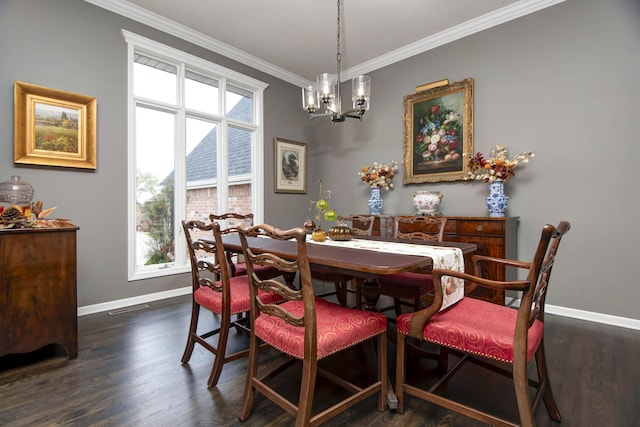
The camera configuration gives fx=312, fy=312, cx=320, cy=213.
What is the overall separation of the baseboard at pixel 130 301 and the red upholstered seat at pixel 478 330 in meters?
2.95

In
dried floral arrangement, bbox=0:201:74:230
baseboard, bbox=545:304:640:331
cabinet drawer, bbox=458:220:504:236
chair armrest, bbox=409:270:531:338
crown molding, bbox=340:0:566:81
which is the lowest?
baseboard, bbox=545:304:640:331

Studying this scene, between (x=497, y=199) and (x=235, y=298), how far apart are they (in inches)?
107

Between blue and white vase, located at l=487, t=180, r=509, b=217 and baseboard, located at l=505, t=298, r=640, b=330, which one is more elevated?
blue and white vase, located at l=487, t=180, r=509, b=217

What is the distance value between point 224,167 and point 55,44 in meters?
1.97

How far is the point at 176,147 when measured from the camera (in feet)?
12.3

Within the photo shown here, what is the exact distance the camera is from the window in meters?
3.44

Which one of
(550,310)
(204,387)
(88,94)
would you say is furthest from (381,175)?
(88,94)

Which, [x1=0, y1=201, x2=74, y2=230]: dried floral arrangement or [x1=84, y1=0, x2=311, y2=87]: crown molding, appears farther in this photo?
[x1=84, y1=0, x2=311, y2=87]: crown molding

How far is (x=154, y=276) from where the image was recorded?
3508mm

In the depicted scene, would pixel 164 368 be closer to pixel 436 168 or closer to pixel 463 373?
pixel 463 373

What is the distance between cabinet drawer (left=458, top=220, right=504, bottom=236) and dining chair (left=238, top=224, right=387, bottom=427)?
1.98 m

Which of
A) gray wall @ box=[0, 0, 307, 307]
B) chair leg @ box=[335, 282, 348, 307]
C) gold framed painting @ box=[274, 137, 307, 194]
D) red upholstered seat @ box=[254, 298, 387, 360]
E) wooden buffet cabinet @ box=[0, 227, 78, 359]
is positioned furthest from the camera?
gold framed painting @ box=[274, 137, 307, 194]

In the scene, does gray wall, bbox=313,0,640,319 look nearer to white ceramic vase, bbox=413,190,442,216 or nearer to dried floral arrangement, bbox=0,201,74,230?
white ceramic vase, bbox=413,190,442,216

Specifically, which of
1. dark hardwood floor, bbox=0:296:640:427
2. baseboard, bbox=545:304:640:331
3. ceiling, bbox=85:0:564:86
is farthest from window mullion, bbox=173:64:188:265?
baseboard, bbox=545:304:640:331
